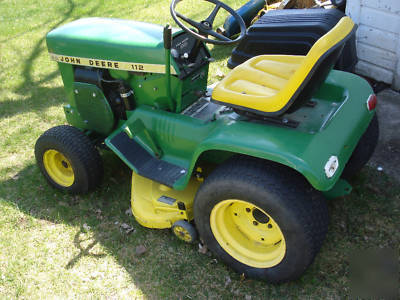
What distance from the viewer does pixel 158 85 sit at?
3.03 m

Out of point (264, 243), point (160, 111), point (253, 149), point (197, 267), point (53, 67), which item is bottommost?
point (53, 67)

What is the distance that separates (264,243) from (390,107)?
7.54 ft

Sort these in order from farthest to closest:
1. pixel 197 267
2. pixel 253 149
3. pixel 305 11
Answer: pixel 305 11 < pixel 197 267 < pixel 253 149

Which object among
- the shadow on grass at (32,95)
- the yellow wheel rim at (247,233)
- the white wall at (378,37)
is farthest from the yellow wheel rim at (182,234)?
the white wall at (378,37)

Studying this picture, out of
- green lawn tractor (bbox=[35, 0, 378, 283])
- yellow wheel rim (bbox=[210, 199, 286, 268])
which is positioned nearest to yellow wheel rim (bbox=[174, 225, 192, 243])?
green lawn tractor (bbox=[35, 0, 378, 283])

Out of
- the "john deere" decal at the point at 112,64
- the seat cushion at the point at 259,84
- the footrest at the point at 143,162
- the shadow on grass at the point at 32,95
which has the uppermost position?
the seat cushion at the point at 259,84

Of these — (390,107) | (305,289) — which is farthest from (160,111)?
(390,107)

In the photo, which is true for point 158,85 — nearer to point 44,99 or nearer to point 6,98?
point 44,99

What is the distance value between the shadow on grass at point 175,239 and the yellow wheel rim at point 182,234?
0.21 feet

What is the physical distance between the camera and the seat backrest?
6.89ft

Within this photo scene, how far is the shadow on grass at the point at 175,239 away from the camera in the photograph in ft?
8.52

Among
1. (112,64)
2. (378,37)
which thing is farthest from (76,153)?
(378,37)

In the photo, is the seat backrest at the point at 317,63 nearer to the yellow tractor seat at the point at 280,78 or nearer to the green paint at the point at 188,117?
the yellow tractor seat at the point at 280,78

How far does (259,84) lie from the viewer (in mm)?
2699
